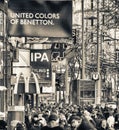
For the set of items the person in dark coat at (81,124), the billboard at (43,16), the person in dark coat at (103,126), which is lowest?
the person in dark coat at (103,126)

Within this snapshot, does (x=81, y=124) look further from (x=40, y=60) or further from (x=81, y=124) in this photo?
(x=40, y=60)

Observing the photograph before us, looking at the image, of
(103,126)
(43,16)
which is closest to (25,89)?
(103,126)

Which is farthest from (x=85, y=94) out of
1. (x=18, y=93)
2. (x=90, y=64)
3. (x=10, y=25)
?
(x=90, y=64)

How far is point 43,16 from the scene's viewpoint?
28188 millimetres

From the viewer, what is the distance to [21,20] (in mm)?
28781

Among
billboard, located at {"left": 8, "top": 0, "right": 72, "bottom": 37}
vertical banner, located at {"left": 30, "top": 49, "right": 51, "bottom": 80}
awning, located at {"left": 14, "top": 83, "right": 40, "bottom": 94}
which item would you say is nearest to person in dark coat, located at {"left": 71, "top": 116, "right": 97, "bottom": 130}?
billboard, located at {"left": 8, "top": 0, "right": 72, "bottom": 37}

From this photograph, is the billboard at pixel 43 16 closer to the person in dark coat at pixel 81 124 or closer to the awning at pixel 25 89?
the person in dark coat at pixel 81 124

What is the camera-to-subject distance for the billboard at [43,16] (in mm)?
28220

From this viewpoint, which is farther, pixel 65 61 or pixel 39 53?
pixel 65 61

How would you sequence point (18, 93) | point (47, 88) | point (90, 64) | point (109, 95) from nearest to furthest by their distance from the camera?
point (18, 93), point (47, 88), point (90, 64), point (109, 95)

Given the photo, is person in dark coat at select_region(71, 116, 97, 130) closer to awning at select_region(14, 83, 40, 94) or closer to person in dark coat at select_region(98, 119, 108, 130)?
person in dark coat at select_region(98, 119, 108, 130)

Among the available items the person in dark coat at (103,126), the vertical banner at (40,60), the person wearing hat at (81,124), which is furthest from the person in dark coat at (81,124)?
the vertical banner at (40,60)

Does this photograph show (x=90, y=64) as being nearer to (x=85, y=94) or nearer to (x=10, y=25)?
(x=85, y=94)

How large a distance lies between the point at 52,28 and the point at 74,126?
263 cm
